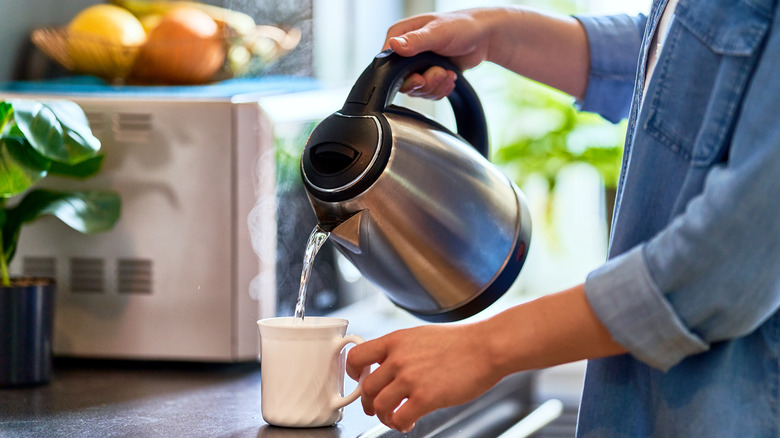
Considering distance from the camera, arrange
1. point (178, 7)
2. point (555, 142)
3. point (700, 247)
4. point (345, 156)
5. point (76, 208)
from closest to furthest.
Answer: point (700, 247) < point (345, 156) < point (76, 208) < point (178, 7) < point (555, 142)

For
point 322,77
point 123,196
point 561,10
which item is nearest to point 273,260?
point 123,196

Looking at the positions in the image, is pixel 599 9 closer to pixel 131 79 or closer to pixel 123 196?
pixel 131 79

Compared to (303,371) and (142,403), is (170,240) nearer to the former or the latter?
(142,403)

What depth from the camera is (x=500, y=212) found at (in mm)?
723

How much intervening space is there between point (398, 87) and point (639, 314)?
1.09 feet

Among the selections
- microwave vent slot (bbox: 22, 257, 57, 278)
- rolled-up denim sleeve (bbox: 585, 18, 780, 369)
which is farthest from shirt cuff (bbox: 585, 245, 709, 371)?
microwave vent slot (bbox: 22, 257, 57, 278)

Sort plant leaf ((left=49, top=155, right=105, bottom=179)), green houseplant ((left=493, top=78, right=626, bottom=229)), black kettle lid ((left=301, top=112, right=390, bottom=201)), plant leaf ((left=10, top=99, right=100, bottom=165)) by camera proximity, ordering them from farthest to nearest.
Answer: green houseplant ((left=493, top=78, right=626, bottom=229)), plant leaf ((left=49, top=155, right=105, bottom=179)), plant leaf ((left=10, top=99, right=100, bottom=165)), black kettle lid ((left=301, top=112, right=390, bottom=201))

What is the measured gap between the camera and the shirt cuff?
515 mm

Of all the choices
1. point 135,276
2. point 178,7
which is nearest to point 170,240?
point 135,276

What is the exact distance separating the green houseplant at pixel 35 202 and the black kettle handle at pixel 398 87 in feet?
1.12

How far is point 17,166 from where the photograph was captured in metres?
0.89

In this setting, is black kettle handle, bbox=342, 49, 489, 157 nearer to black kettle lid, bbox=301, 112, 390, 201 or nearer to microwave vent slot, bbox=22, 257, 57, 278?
black kettle lid, bbox=301, 112, 390, 201

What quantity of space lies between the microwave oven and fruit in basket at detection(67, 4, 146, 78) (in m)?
0.10

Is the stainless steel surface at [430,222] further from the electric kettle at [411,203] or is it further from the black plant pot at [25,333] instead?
the black plant pot at [25,333]
